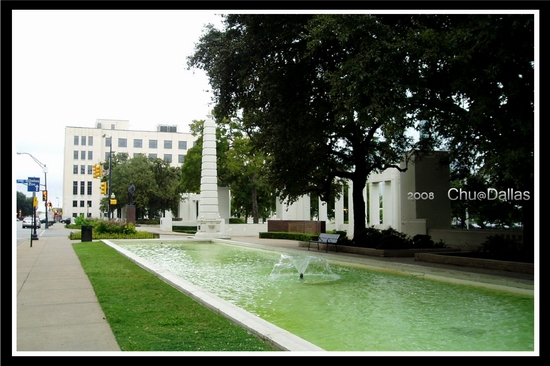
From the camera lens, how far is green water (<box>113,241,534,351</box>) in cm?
717

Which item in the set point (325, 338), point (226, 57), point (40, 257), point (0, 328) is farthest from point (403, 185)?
point (0, 328)

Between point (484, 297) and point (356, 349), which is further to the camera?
point (484, 297)

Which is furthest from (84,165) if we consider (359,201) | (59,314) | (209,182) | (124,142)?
(59,314)

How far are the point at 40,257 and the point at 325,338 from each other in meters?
13.6

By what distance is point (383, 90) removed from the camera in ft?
43.0

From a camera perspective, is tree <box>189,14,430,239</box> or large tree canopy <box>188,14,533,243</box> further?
tree <box>189,14,430,239</box>

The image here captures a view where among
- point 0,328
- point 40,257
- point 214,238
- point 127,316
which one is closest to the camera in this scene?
point 0,328

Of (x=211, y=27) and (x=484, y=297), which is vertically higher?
(x=211, y=27)

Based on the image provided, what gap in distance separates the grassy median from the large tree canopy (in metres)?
6.86

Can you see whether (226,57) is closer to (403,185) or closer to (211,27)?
(211,27)

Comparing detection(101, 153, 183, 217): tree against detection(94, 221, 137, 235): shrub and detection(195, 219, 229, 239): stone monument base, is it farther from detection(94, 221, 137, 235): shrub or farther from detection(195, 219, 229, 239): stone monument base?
detection(94, 221, 137, 235): shrub

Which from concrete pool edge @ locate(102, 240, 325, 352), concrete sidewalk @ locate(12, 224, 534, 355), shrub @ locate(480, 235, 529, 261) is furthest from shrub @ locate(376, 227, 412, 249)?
concrete pool edge @ locate(102, 240, 325, 352)

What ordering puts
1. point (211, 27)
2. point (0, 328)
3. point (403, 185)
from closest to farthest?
point (0, 328), point (211, 27), point (403, 185)

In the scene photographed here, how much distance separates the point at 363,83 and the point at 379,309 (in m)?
5.99
